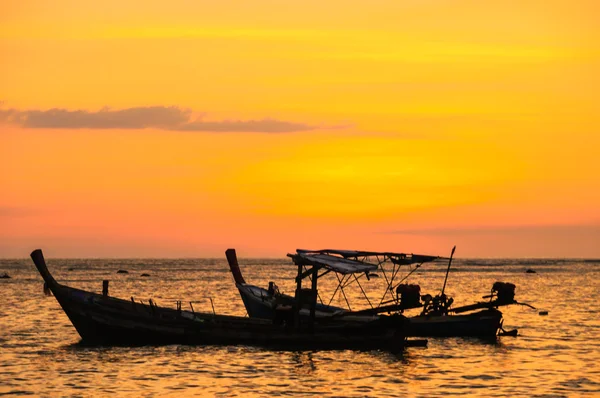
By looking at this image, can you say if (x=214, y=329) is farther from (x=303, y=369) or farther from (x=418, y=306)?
(x=418, y=306)

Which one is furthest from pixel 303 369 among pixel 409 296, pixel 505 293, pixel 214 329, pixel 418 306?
pixel 505 293

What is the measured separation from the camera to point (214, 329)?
42.0 metres

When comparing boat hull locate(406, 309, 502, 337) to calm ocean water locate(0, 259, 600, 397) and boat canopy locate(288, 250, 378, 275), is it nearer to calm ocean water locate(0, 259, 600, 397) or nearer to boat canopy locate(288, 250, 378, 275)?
calm ocean water locate(0, 259, 600, 397)

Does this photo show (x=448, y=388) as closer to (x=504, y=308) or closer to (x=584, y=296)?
(x=504, y=308)

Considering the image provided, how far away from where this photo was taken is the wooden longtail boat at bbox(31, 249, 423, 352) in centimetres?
4119

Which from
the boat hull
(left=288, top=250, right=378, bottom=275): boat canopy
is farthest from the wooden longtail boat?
the boat hull

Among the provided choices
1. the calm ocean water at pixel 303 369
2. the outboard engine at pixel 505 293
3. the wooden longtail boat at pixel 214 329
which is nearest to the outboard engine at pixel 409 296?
the calm ocean water at pixel 303 369

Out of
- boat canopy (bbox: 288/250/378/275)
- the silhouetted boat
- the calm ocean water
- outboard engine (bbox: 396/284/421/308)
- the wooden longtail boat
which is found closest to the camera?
the calm ocean water

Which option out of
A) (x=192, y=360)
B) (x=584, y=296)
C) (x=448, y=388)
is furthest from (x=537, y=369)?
(x=584, y=296)

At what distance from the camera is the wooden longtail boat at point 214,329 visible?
135 feet

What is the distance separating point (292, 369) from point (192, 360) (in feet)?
15.4

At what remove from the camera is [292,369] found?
36562 millimetres

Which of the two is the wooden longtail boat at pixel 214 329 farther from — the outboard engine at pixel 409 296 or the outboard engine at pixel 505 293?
the outboard engine at pixel 505 293

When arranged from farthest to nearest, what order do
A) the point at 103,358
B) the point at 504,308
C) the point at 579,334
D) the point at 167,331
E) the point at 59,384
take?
1. the point at 504,308
2. the point at 579,334
3. the point at 167,331
4. the point at 103,358
5. the point at 59,384
